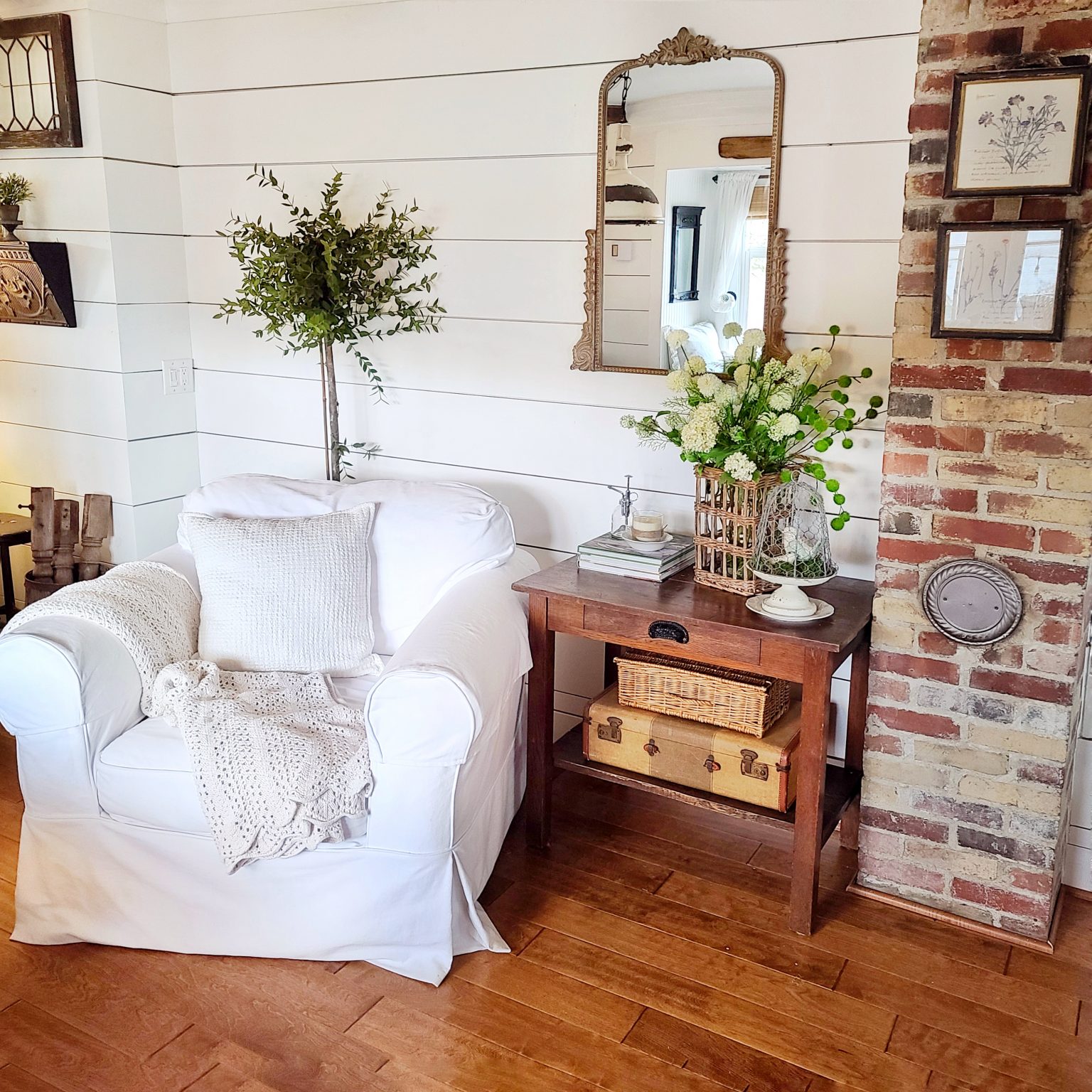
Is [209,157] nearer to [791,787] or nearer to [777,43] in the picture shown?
[777,43]

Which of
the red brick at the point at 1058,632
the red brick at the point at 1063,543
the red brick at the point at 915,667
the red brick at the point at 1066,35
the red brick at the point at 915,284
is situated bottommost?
the red brick at the point at 915,667

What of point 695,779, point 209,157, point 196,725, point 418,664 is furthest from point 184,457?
point 695,779

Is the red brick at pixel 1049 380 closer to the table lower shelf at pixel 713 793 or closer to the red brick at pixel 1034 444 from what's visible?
the red brick at pixel 1034 444

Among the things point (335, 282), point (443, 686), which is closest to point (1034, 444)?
point (443, 686)

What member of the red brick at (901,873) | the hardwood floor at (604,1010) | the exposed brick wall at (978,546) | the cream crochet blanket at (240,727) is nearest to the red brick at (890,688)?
the exposed brick wall at (978,546)

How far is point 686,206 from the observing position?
2574 mm

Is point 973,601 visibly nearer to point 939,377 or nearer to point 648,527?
point 939,377

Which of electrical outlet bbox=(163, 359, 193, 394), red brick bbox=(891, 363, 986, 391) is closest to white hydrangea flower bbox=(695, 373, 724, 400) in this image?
red brick bbox=(891, 363, 986, 391)

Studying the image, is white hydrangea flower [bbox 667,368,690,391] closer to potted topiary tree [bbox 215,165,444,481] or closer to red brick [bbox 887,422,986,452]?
red brick [bbox 887,422,986,452]

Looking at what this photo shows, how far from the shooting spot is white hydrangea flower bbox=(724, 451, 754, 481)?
2.27 m

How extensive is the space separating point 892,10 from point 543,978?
213cm

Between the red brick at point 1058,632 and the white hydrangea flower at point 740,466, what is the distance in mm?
648

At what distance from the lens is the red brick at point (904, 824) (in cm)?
236

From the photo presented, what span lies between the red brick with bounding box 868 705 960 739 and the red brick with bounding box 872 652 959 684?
80 mm
